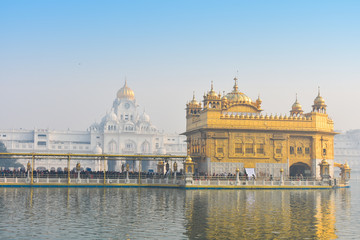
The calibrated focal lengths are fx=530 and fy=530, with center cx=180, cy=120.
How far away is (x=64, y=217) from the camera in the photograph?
24.0 metres

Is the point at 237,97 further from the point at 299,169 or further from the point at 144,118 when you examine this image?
the point at 144,118

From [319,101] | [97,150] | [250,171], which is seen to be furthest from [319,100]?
[97,150]

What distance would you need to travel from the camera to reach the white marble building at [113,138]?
151375 mm

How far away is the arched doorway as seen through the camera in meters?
56.9

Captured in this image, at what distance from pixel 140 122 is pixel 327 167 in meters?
107

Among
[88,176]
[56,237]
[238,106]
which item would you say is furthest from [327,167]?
[56,237]

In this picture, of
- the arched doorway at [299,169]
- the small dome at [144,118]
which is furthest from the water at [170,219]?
the small dome at [144,118]

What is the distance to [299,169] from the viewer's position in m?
58.6

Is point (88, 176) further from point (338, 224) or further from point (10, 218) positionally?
point (338, 224)

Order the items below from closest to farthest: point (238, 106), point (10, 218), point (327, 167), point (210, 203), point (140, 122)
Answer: point (10, 218), point (210, 203), point (327, 167), point (238, 106), point (140, 122)

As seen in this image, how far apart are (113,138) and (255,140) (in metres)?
101

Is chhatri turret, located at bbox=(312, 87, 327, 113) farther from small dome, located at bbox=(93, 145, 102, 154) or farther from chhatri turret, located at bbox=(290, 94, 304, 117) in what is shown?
small dome, located at bbox=(93, 145, 102, 154)

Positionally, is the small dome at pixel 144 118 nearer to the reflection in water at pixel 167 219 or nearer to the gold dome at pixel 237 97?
the gold dome at pixel 237 97

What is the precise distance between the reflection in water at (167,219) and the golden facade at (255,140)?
64.1ft
